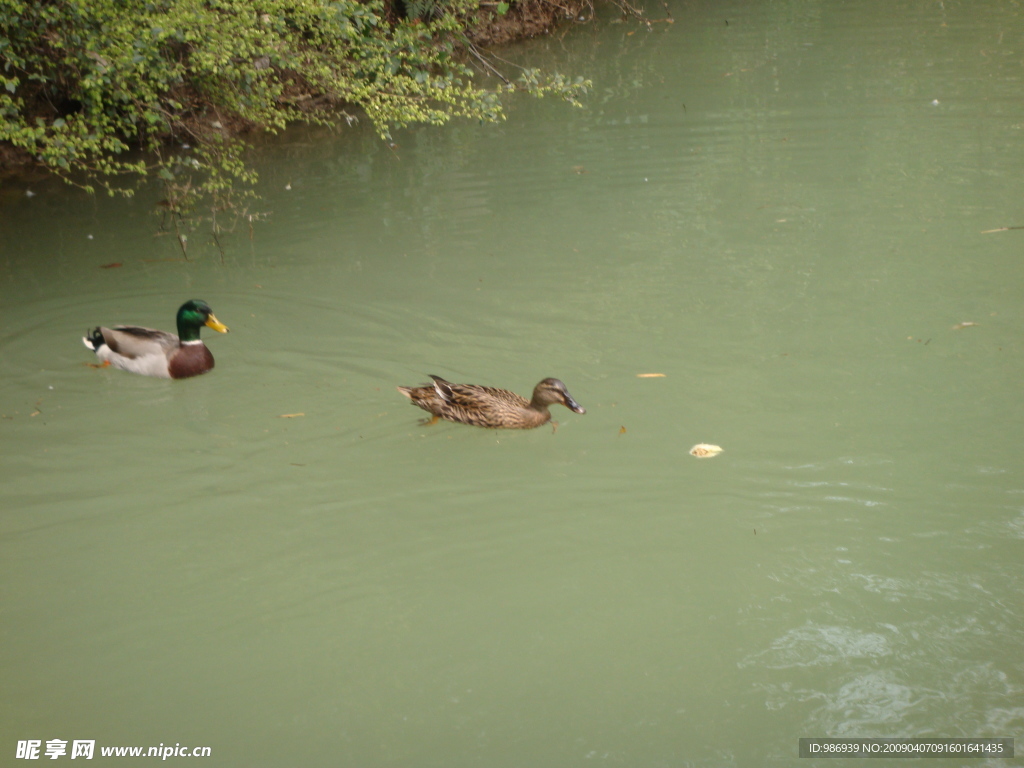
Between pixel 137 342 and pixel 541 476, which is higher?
pixel 137 342

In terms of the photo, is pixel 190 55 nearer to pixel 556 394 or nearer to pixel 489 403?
pixel 489 403

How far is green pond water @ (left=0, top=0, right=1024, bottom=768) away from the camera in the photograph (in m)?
3.85

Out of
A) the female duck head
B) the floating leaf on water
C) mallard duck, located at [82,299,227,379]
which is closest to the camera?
the floating leaf on water

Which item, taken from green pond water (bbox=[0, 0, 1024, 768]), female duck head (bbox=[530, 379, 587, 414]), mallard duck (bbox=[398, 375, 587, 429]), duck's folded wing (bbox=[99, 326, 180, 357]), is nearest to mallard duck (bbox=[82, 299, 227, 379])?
duck's folded wing (bbox=[99, 326, 180, 357])

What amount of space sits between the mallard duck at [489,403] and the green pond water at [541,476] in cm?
13

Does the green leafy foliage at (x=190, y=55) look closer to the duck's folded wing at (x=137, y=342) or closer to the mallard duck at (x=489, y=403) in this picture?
the duck's folded wing at (x=137, y=342)

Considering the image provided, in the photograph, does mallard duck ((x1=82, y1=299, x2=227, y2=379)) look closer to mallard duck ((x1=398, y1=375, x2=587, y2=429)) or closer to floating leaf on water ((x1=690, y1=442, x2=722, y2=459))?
mallard duck ((x1=398, y1=375, x2=587, y2=429))

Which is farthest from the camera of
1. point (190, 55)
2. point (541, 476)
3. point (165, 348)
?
point (190, 55)

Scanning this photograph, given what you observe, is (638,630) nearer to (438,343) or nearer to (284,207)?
(438,343)

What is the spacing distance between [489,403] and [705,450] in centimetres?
137

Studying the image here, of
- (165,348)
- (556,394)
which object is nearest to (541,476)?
(556,394)

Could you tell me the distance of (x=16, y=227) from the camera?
33.3 feet

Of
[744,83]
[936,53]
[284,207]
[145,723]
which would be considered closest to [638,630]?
[145,723]

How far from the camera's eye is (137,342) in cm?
679
